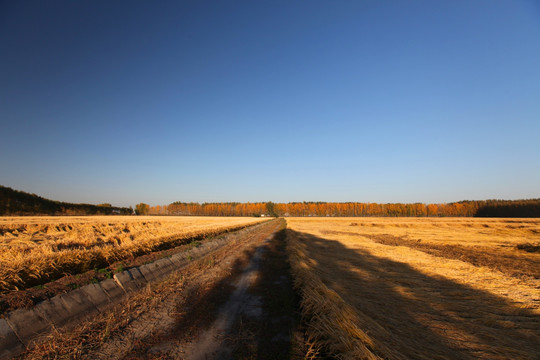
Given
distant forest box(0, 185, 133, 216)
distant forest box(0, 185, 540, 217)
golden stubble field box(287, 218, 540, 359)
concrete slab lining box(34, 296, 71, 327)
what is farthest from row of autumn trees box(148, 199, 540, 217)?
concrete slab lining box(34, 296, 71, 327)

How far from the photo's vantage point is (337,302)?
4.28m

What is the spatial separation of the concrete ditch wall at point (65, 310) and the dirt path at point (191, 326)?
0.34 meters

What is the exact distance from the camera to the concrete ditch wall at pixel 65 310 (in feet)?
11.8

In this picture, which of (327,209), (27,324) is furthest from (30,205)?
(327,209)

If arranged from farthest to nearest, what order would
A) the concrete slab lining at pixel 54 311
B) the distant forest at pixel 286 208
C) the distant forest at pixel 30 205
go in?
the distant forest at pixel 286 208 → the distant forest at pixel 30 205 → the concrete slab lining at pixel 54 311

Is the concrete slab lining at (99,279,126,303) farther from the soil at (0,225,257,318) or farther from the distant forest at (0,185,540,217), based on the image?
the distant forest at (0,185,540,217)

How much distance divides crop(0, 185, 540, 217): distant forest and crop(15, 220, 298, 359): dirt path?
5449 cm

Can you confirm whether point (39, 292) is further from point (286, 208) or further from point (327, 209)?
point (286, 208)

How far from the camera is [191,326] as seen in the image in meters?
4.16

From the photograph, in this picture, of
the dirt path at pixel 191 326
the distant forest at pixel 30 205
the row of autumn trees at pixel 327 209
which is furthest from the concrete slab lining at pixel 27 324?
the row of autumn trees at pixel 327 209

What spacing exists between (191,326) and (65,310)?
274 centimetres

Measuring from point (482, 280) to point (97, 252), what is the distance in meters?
13.6

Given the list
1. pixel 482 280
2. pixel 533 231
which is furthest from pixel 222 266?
pixel 533 231

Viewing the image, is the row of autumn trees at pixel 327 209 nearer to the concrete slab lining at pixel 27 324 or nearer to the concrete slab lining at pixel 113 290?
the concrete slab lining at pixel 113 290
